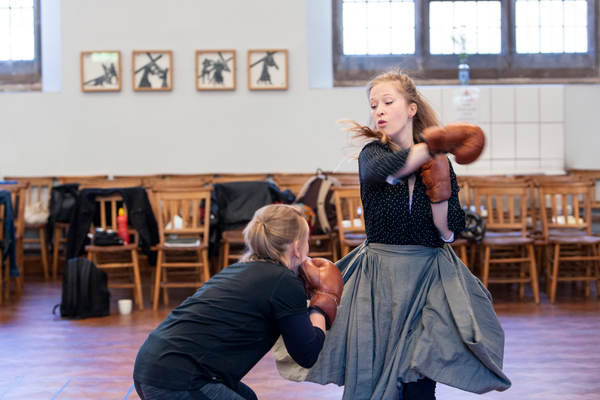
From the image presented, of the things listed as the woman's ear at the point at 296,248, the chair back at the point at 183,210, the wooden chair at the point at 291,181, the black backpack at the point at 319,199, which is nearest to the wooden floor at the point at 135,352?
the chair back at the point at 183,210

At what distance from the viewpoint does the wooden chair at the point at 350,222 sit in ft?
14.7

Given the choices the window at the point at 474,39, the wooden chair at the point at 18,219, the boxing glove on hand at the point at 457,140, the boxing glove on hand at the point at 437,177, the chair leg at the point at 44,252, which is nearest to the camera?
the boxing glove on hand at the point at 457,140

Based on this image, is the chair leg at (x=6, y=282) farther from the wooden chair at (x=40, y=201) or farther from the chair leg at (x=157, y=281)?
the chair leg at (x=157, y=281)

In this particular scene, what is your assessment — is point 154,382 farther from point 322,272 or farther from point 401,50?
point 401,50

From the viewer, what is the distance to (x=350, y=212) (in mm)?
4609

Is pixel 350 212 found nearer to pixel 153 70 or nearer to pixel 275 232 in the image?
pixel 275 232

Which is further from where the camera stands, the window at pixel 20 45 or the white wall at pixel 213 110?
the window at pixel 20 45

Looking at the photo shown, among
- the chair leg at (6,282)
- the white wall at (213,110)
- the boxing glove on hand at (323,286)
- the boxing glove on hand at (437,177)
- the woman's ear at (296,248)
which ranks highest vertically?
the white wall at (213,110)

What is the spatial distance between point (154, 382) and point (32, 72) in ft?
21.5

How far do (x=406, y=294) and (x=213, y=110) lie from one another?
18.2 ft

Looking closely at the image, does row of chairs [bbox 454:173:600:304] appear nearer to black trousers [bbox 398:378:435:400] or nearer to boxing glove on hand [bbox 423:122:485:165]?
black trousers [bbox 398:378:435:400]

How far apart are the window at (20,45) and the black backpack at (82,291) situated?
150 inches

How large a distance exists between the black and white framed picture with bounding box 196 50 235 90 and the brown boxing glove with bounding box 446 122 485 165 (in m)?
5.60

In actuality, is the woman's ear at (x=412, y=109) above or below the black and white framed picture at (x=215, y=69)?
below
